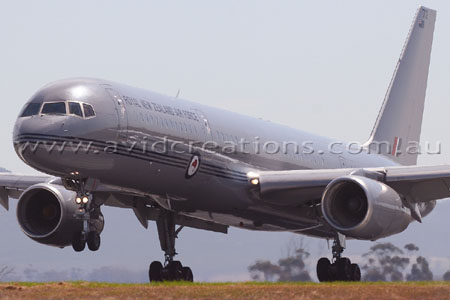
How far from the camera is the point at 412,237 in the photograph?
126875 millimetres

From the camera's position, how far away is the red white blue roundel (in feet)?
102

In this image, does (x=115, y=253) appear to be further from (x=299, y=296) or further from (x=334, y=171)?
(x=299, y=296)

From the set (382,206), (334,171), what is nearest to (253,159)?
(334,171)

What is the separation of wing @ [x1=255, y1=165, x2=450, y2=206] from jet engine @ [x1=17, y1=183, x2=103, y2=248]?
593cm

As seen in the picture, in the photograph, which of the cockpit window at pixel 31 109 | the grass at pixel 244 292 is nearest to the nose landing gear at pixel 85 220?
the cockpit window at pixel 31 109

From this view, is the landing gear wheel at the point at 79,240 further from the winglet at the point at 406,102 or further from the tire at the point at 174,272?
the winglet at the point at 406,102

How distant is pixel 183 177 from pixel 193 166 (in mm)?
514

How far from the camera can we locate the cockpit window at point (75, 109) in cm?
2834

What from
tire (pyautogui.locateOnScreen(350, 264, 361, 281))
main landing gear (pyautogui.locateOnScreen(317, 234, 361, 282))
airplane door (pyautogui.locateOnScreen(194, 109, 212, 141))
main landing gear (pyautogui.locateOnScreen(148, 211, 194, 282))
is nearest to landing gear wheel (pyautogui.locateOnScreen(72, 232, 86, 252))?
airplane door (pyautogui.locateOnScreen(194, 109, 212, 141))

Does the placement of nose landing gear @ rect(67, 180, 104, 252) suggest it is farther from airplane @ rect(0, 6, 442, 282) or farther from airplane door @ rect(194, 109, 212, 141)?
airplane door @ rect(194, 109, 212, 141)

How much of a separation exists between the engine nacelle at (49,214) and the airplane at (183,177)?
31mm

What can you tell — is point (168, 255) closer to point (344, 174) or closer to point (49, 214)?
point (49, 214)

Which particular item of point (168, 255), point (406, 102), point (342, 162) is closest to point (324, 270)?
point (342, 162)

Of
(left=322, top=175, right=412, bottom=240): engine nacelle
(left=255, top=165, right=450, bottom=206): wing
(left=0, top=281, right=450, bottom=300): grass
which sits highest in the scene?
(left=255, top=165, right=450, bottom=206): wing
